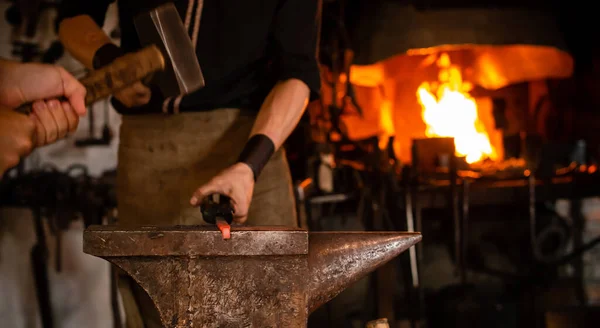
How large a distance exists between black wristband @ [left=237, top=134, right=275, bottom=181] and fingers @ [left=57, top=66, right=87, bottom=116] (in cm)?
35

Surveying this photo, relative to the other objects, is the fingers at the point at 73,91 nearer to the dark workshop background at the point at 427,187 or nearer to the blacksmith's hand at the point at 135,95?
the blacksmith's hand at the point at 135,95

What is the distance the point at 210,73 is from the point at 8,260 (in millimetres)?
1821

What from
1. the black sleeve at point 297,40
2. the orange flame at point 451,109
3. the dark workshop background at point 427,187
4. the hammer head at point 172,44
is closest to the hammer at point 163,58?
the hammer head at point 172,44

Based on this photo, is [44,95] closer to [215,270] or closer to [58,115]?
[58,115]

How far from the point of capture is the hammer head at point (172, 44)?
133 centimetres

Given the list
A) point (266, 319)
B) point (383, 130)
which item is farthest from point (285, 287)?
point (383, 130)

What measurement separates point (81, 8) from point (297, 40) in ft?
1.88

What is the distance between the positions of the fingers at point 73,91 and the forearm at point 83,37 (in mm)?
347

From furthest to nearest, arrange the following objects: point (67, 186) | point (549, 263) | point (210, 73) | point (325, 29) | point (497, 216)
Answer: point (325, 29) → point (497, 216) → point (549, 263) → point (67, 186) → point (210, 73)

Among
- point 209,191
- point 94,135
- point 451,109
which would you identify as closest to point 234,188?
point 209,191

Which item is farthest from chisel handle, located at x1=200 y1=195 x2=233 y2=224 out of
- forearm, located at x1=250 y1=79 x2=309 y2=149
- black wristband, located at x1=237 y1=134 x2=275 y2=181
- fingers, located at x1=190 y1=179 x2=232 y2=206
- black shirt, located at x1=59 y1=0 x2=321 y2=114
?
black shirt, located at x1=59 y1=0 x2=321 y2=114

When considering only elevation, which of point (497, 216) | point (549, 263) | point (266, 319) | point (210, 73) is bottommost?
point (549, 263)

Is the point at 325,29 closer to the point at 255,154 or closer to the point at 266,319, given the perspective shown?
the point at 255,154

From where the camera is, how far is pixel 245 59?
153cm
